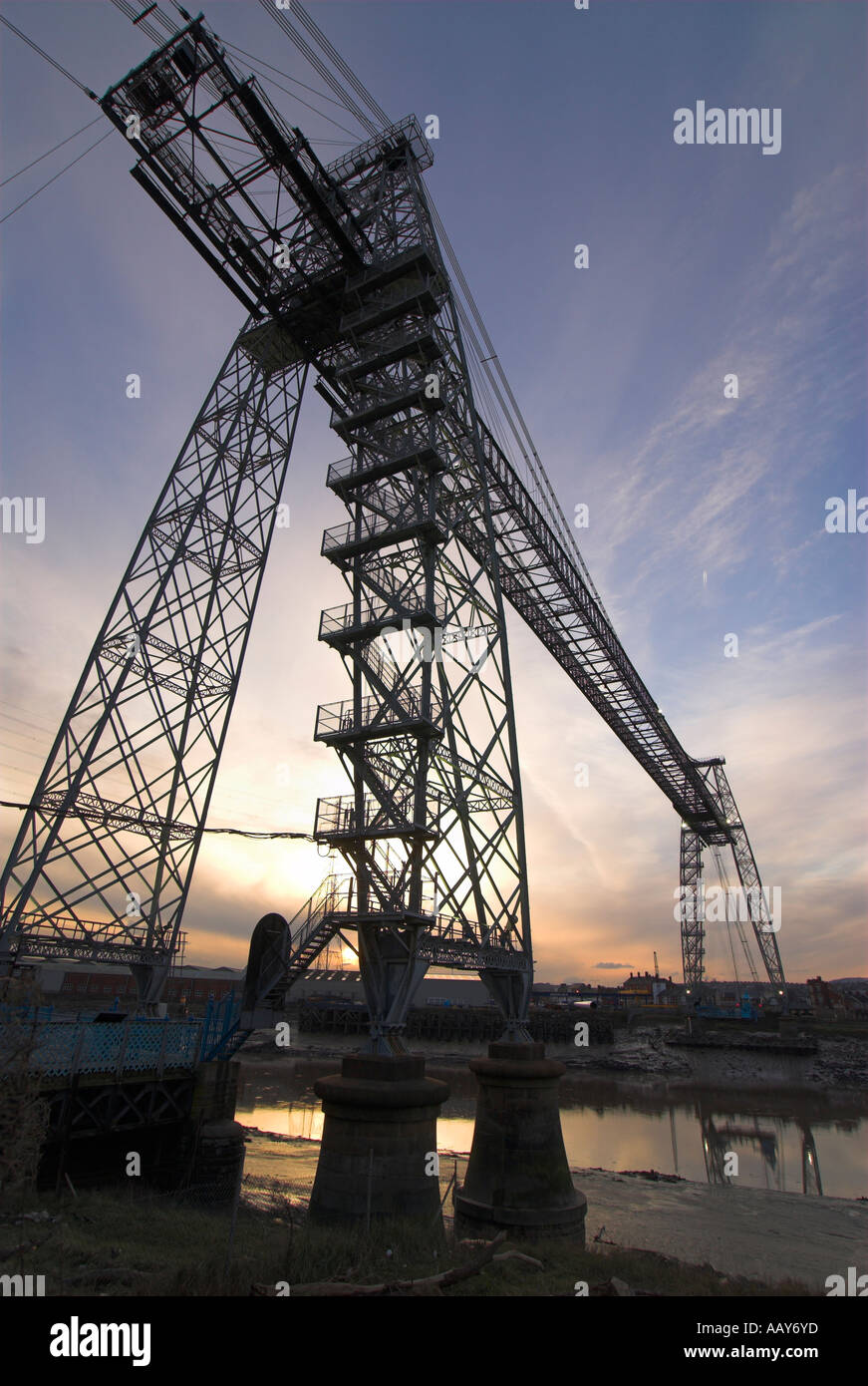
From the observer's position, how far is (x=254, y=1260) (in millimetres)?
8406

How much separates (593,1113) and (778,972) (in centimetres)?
4190

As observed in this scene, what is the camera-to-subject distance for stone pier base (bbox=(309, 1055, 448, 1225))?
466 inches

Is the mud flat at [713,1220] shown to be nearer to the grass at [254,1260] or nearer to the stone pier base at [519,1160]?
the stone pier base at [519,1160]

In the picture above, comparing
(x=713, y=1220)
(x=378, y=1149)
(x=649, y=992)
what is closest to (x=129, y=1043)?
(x=378, y=1149)

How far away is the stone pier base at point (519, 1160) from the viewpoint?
14185 mm

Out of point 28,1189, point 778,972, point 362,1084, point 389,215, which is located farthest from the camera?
point 778,972

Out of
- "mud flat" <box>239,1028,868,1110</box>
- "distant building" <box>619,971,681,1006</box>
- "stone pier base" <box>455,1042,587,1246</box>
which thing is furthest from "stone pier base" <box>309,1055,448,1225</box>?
"distant building" <box>619,971,681,1006</box>

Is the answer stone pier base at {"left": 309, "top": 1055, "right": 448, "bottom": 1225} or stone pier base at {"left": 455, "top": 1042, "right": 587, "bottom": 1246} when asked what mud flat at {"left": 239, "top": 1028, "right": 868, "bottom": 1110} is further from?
stone pier base at {"left": 309, "top": 1055, "right": 448, "bottom": 1225}

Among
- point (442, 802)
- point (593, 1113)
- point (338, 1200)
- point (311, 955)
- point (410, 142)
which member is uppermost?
point (410, 142)

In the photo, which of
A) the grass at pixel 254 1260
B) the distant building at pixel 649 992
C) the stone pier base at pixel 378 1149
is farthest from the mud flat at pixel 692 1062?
the grass at pixel 254 1260

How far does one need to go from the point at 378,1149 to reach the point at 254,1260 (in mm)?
4037
